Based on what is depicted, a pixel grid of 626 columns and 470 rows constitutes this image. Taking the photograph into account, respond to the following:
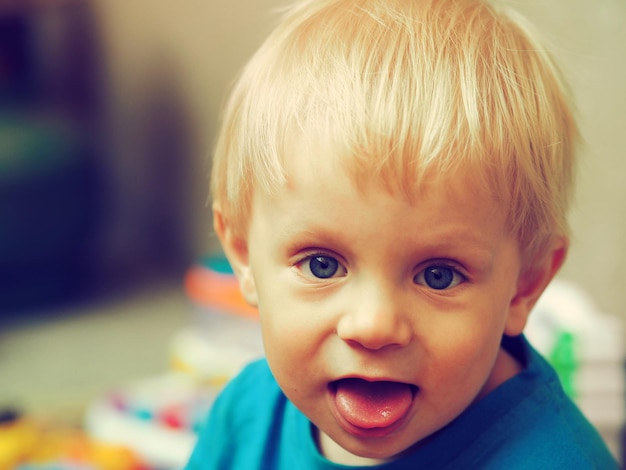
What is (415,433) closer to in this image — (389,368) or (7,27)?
(389,368)

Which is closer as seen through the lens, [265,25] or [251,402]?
[251,402]

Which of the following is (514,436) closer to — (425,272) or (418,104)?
(425,272)

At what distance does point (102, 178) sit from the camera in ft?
7.48

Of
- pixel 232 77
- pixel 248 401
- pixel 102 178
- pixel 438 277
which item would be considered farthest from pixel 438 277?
pixel 102 178

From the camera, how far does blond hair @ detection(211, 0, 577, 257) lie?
0.57m

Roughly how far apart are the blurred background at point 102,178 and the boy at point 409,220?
1.08 m

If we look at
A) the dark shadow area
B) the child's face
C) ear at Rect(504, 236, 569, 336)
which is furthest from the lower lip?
the dark shadow area

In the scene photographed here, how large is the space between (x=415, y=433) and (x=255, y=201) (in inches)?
8.4

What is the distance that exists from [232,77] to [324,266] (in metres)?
1.62

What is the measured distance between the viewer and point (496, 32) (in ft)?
2.10

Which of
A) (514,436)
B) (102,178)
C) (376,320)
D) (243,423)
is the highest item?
(376,320)

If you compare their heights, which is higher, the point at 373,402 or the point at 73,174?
the point at 373,402

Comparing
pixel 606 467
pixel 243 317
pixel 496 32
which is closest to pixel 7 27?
pixel 243 317

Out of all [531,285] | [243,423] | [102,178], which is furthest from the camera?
[102,178]
